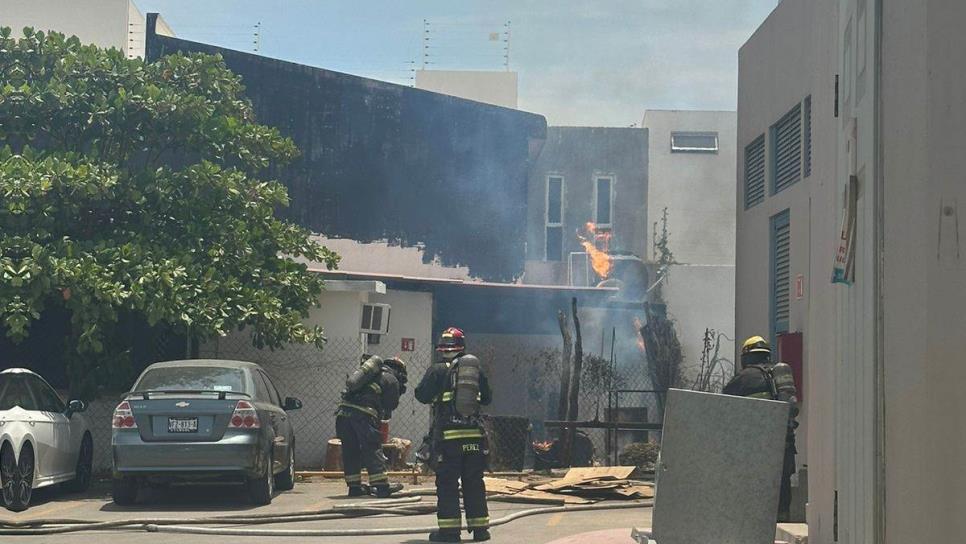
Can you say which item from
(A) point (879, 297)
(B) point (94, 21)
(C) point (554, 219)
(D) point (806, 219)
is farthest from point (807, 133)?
(B) point (94, 21)

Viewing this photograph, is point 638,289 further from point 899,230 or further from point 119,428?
point 899,230

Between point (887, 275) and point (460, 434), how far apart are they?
6.30 m

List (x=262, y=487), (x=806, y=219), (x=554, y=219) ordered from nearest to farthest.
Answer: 1. (x=806, y=219)
2. (x=262, y=487)
3. (x=554, y=219)

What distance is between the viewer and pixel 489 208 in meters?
30.4

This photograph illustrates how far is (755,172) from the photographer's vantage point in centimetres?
1816

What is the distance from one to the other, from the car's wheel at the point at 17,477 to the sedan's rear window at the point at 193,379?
4.47 feet

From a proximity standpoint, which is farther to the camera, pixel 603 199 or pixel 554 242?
pixel 603 199

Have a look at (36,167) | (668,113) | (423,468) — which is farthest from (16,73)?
(668,113)

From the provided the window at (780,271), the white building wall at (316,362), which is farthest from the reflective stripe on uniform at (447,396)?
the white building wall at (316,362)

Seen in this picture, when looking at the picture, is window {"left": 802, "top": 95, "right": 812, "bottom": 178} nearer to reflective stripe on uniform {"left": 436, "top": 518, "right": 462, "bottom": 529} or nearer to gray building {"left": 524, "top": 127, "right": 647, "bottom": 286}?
reflective stripe on uniform {"left": 436, "top": 518, "right": 462, "bottom": 529}

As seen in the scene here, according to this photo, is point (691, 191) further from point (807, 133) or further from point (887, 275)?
point (887, 275)

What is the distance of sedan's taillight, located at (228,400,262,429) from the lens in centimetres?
1474

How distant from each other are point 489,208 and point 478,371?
60.8 feet

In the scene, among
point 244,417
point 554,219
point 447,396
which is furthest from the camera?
point 554,219
